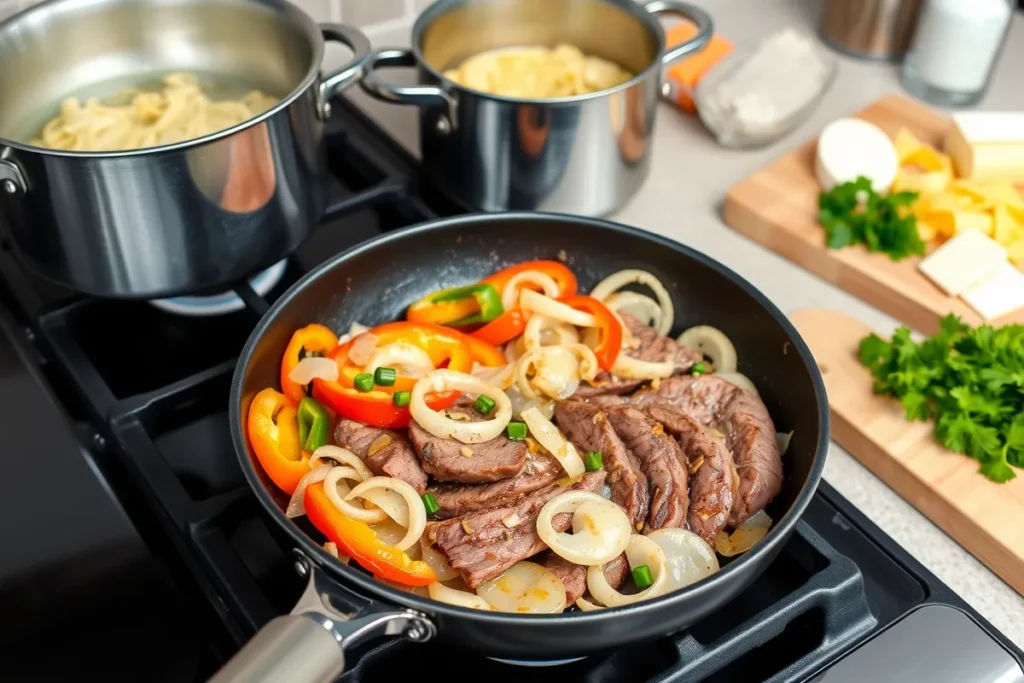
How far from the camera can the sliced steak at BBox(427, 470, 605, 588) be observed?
90cm

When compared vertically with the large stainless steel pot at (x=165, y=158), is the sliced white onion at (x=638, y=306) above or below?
below

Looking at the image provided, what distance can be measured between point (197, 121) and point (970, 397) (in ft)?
3.38

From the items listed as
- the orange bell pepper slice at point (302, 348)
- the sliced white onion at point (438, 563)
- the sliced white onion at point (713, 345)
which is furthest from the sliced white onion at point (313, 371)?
the sliced white onion at point (713, 345)

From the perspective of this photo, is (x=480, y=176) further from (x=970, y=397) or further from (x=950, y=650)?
(x=950, y=650)

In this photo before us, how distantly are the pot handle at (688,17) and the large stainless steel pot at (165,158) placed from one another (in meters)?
0.45

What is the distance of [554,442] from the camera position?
3.31 feet

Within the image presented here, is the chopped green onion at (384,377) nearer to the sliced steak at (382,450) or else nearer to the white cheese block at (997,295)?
the sliced steak at (382,450)

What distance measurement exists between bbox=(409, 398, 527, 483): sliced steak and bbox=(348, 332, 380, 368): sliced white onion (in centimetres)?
12

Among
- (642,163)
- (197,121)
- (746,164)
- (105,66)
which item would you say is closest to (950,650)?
(642,163)

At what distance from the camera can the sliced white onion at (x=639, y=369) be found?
114 centimetres

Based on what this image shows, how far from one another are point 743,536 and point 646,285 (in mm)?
378

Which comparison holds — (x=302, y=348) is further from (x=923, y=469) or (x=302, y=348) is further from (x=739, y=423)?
(x=923, y=469)

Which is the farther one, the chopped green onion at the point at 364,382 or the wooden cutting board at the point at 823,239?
the wooden cutting board at the point at 823,239

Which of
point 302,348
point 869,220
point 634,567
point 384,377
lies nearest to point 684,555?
point 634,567
